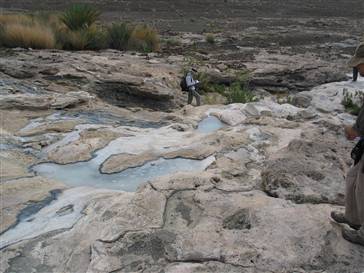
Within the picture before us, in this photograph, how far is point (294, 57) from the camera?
14945 millimetres

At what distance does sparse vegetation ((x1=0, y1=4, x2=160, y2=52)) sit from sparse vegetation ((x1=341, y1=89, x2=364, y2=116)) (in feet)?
20.1

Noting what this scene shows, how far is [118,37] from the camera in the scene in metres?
14.9

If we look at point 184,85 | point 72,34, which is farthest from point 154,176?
point 72,34

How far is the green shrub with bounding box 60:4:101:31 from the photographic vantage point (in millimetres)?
14680

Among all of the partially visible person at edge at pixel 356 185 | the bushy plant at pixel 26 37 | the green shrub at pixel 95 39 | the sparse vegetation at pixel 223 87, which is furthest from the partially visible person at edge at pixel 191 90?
the partially visible person at edge at pixel 356 185

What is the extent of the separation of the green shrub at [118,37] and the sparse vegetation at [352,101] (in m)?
6.42

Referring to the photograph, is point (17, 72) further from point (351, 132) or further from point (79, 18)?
point (351, 132)

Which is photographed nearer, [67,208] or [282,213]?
[282,213]

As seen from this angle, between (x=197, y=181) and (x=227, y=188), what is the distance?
0.26 metres

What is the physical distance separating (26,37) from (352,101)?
7.01 meters

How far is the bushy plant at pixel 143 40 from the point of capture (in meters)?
15.1

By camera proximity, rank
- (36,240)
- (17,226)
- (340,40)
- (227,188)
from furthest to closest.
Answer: (340,40), (227,188), (17,226), (36,240)

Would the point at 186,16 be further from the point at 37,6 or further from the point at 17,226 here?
the point at 17,226

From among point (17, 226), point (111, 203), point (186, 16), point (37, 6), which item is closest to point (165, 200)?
point (111, 203)
